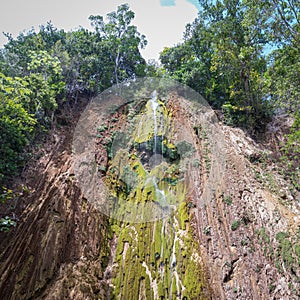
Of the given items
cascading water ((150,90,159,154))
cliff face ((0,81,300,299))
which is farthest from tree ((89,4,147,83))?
cliff face ((0,81,300,299))

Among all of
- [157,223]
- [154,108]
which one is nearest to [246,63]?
[154,108]

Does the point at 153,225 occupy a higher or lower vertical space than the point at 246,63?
lower

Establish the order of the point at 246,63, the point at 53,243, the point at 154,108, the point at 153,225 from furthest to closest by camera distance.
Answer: the point at 154,108, the point at 246,63, the point at 153,225, the point at 53,243

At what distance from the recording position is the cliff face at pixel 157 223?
23.7 ft

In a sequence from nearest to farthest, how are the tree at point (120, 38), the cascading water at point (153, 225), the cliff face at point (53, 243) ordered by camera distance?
the cliff face at point (53, 243), the cascading water at point (153, 225), the tree at point (120, 38)

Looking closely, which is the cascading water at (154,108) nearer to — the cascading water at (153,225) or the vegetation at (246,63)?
→ the cascading water at (153,225)

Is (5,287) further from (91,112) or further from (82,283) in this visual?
(91,112)

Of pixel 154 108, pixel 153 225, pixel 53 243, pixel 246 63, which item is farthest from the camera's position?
pixel 154 108

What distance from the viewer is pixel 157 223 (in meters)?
9.16

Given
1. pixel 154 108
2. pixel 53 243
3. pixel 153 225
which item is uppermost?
pixel 154 108

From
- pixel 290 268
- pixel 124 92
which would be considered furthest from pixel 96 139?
pixel 290 268

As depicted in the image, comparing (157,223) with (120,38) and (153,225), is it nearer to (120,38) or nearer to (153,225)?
(153,225)

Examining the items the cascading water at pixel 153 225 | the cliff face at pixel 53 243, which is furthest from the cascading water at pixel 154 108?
the cliff face at pixel 53 243

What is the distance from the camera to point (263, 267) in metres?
7.57
